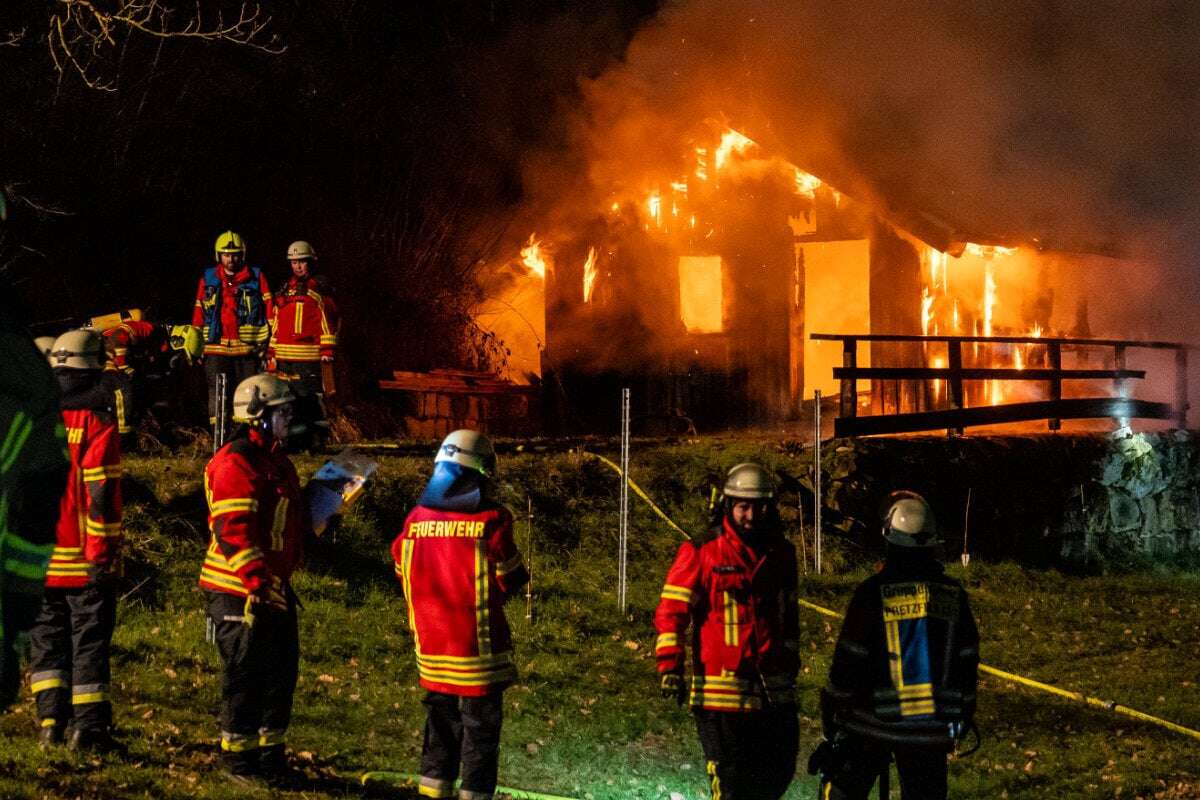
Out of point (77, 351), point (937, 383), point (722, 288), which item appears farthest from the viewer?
point (937, 383)

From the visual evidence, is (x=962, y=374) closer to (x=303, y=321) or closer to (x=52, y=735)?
(x=303, y=321)

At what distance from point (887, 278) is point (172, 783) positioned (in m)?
16.4

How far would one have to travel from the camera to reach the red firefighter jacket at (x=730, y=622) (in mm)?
6254

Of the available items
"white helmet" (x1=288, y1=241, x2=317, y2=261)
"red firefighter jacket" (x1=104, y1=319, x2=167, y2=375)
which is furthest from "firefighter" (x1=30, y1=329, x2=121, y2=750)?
"white helmet" (x1=288, y1=241, x2=317, y2=261)

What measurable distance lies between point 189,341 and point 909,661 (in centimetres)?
827

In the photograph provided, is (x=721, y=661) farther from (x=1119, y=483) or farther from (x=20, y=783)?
(x=1119, y=483)

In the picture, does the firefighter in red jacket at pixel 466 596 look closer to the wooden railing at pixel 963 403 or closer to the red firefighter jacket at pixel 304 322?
the red firefighter jacket at pixel 304 322

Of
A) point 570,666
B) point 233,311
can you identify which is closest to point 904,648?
point 570,666

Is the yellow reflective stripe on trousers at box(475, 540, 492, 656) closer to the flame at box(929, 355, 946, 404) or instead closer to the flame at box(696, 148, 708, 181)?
the flame at box(696, 148, 708, 181)

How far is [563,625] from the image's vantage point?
11.5 metres

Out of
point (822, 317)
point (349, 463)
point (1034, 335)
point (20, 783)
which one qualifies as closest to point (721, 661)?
point (349, 463)

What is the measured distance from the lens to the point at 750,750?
6371 mm

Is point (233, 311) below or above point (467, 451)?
above

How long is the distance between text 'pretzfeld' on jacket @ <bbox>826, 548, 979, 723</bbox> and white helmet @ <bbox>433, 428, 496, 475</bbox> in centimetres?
171
